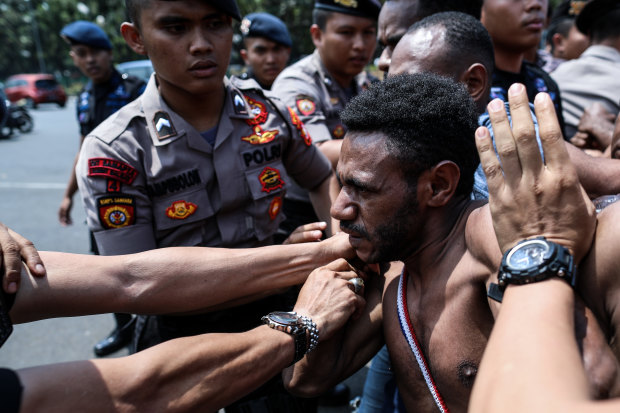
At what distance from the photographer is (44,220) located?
6.97 metres

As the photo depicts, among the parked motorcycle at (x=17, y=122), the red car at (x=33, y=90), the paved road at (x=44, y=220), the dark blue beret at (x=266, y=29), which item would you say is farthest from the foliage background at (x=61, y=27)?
the dark blue beret at (x=266, y=29)

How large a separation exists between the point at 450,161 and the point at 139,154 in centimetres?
124

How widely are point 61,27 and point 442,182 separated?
4582cm

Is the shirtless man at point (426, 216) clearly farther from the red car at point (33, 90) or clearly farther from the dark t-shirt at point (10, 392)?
the red car at point (33, 90)

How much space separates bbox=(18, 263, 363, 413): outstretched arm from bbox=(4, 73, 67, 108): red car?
27.6m

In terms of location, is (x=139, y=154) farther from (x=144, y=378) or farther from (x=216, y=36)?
(x=144, y=378)

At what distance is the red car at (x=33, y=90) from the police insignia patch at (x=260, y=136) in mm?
26753

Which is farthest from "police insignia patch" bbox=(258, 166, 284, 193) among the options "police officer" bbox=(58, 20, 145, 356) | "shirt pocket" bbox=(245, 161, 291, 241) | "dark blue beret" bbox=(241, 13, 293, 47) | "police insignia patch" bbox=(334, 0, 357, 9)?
"dark blue beret" bbox=(241, 13, 293, 47)

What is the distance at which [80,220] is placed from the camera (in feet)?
23.3

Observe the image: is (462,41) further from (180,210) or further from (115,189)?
(115,189)

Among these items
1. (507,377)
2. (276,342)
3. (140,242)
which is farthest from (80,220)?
(507,377)

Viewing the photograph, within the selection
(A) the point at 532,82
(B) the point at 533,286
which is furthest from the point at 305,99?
(B) the point at 533,286

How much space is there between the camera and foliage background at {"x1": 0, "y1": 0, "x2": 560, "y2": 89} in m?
25.6

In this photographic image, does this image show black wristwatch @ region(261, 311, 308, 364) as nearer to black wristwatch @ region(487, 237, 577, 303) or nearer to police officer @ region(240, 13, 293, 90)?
black wristwatch @ region(487, 237, 577, 303)
